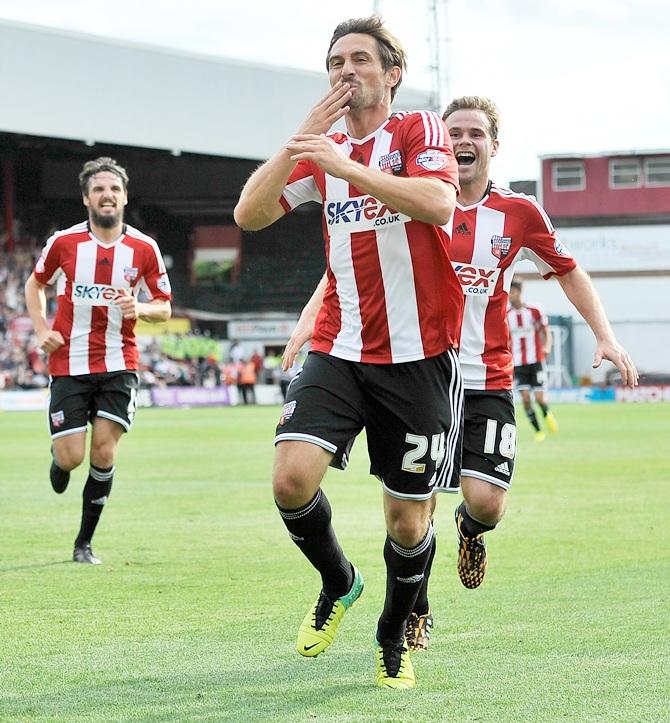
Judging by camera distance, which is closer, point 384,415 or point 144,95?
point 384,415

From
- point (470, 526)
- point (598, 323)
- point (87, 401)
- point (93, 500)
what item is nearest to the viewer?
point (598, 323)

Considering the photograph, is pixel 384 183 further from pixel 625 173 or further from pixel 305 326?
pixel 625 173

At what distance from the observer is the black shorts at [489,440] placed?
21.2 feet

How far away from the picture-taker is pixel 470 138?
6344 millimetres

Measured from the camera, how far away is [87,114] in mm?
42750

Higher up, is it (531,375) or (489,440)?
(489,440)

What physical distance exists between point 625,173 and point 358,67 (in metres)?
56.1

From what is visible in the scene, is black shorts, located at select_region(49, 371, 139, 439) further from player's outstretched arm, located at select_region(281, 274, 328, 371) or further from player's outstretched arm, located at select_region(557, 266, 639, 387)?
player's outstretched arm, located at select_region(557, 266, 639, 387)

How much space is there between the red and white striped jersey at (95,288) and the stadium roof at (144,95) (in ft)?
109

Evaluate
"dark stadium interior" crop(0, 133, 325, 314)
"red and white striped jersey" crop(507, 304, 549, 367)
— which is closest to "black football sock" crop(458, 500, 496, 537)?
"red and white striped jersey" crop(507, 304, 549, 367)

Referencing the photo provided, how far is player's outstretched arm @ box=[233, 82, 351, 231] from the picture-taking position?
482 centimetres

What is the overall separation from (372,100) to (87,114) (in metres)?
39.2

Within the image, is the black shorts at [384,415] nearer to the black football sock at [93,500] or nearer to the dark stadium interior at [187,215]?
the black football sock at [93,500]

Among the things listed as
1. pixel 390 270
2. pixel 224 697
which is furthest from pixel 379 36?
pixel 224 697
